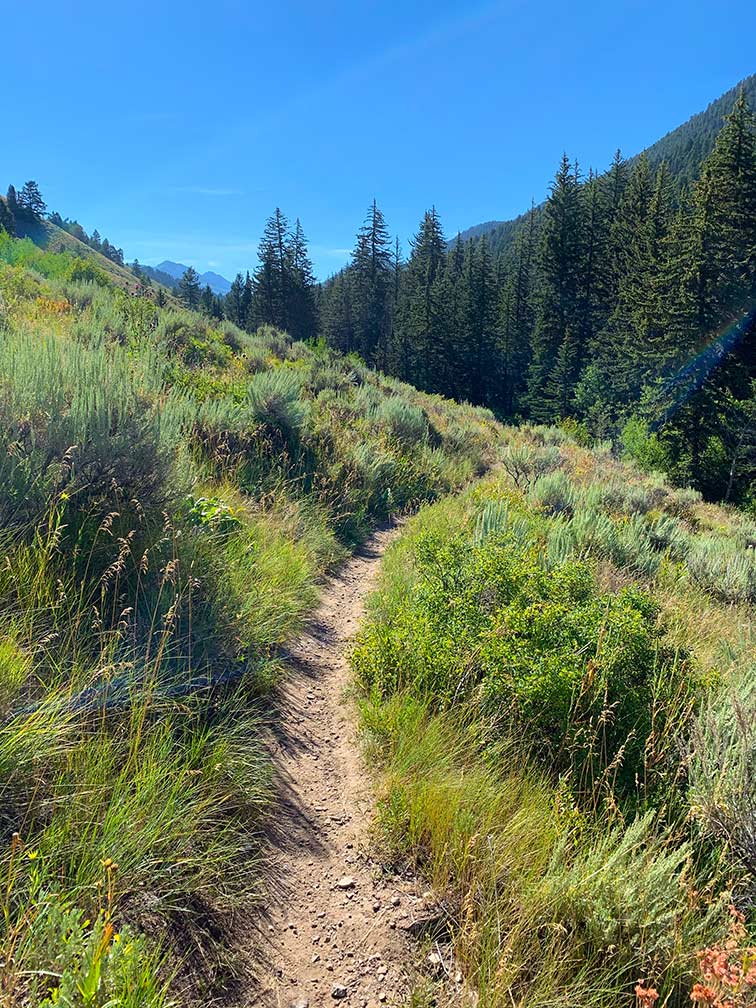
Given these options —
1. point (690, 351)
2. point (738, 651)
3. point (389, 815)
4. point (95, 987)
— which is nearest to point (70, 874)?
point (95, 987)

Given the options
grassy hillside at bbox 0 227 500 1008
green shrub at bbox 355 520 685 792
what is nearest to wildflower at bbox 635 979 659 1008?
green shrub at bbox 355 520 685 792

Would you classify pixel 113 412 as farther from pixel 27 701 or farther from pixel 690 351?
pixel 690 351

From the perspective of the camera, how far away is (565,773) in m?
2.65

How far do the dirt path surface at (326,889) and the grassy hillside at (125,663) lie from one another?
0.17 meters

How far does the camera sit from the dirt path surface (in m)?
1.83

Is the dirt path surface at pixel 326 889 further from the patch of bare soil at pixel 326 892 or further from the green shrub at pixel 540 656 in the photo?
the green shrub at pixel 540 656

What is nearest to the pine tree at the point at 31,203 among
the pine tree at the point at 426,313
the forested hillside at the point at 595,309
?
the forested hillside at the point at 595,309

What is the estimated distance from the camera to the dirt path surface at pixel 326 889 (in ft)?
6.02

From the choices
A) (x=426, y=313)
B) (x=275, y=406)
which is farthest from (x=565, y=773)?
(x=426, y=313)

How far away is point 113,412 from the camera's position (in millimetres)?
3625

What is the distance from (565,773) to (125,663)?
220 cm

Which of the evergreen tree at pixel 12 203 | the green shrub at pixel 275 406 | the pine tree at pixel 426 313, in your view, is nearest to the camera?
the green shrub at pixel 275 406

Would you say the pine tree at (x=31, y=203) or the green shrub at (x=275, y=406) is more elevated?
the pine tree at (x=31, y=203)

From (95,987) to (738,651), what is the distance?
4.37 m
